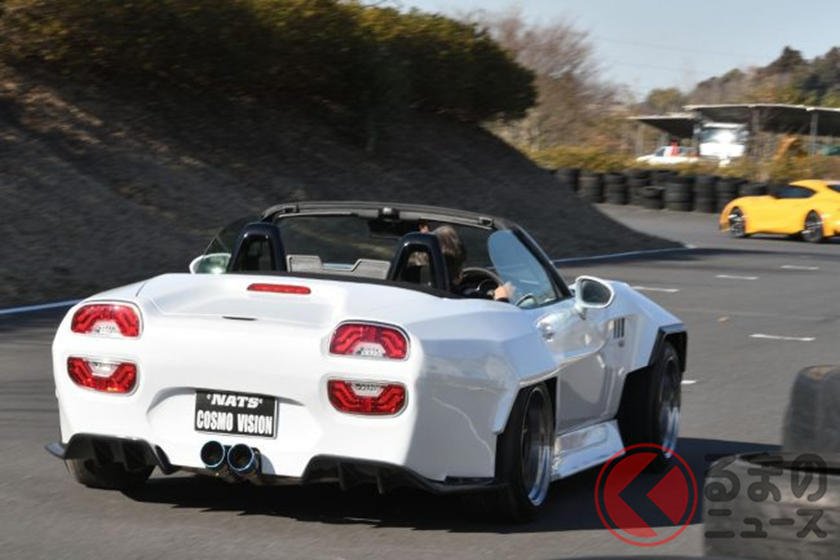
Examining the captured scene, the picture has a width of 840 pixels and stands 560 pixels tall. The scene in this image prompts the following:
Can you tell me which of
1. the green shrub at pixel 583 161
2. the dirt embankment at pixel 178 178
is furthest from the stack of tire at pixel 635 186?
the dirt embankment at pixel 178 178

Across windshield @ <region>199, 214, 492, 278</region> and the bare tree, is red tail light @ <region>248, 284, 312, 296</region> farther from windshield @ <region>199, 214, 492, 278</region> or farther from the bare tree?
the bare tree

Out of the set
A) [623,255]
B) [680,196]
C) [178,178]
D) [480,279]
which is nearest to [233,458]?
[480,279]

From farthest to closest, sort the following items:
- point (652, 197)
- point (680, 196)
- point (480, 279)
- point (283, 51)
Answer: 1. point (652, 197)
2. point (680, 196)
3. point (283, 51)
4. point (480, 279)

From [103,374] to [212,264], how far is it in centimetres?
142

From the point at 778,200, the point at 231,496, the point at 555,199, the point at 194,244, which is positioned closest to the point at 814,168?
the point at 778,200

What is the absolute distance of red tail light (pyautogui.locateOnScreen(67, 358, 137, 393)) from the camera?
6.23 meters

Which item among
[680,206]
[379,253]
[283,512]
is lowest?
[680,206]

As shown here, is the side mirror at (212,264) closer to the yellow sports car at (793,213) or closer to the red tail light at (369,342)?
the red tail light at (369,342)

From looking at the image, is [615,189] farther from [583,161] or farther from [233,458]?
[233,458]

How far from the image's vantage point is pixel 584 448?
7.30 m

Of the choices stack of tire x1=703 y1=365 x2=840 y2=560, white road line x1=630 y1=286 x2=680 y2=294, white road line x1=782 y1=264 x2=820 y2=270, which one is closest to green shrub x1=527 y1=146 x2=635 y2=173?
white road line x1=782 y1=264 x2=820 y2=270

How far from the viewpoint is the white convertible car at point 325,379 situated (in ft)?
19.6

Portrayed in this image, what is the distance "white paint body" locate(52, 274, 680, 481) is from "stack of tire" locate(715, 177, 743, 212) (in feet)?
119

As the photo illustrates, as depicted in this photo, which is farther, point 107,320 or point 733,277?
point 733,277
